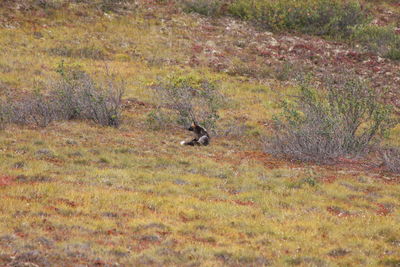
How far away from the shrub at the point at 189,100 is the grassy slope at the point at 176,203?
1272 mm

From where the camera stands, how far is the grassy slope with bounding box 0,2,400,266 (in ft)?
35.6

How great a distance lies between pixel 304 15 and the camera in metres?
41.4

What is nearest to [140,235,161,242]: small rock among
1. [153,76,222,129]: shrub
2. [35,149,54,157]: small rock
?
[35,149,54,157]: small rock

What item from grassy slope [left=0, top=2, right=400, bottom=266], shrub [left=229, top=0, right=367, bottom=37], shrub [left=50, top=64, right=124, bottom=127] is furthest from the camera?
shrub [left=229, top=0, right=367, bottom=37]

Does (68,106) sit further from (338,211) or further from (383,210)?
(383,210)

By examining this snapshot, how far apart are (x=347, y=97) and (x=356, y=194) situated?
854cm

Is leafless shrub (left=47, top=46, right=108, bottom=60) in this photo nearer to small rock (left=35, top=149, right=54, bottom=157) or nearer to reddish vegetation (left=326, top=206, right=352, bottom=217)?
small rock (left=35, top=149, right=54, bottom=157)

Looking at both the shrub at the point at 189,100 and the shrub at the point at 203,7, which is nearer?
the shrub at the point at 189,100

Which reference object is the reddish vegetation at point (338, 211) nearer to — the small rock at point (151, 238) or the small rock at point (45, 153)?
the small rock at point (151, 238)

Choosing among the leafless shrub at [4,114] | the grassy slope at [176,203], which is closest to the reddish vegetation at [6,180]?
the grassy slope at [176,203]

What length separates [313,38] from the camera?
131 ft

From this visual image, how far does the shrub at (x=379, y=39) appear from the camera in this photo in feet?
122

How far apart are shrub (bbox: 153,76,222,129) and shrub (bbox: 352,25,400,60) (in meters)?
15.0

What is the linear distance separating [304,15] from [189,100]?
64.8 feet
